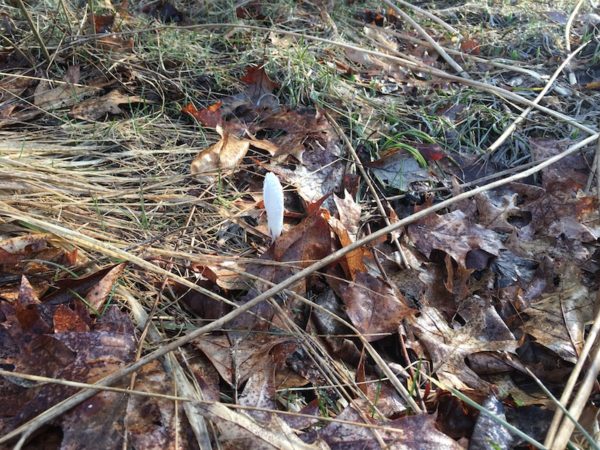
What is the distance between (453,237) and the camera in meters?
1.99

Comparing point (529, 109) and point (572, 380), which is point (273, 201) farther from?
point (529, 109)

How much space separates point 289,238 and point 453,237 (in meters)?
0.70

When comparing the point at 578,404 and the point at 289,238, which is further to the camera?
the point at 289,238

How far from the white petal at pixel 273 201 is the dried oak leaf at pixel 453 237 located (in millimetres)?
565

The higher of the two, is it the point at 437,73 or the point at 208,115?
the point at 437,73

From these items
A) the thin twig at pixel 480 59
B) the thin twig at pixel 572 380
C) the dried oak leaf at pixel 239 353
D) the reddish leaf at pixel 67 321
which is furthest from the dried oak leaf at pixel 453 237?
the thin twig at pixel 480 59

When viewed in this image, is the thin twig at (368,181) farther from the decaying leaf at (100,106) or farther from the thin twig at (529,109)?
the decaying leaf at (100,106)

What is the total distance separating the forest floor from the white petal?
79 mm

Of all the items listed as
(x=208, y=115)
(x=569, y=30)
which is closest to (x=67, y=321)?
(x=208, y=115)

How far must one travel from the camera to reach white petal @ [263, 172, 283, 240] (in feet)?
5.52

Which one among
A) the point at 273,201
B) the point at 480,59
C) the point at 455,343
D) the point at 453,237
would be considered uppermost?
the point at 480,59

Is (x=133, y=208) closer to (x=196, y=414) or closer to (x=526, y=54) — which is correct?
(x=196, y=414)

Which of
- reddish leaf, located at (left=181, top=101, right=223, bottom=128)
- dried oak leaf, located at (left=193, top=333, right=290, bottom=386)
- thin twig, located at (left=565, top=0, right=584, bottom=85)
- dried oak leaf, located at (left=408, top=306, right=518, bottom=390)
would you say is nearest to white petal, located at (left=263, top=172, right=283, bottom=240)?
dried oak leaf, located at (left=193, top=333, right=290, bottom=386)

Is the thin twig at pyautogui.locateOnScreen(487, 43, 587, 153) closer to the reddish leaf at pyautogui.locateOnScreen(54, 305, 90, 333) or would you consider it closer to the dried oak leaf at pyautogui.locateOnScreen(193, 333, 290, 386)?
the dried oak leaf at pyautogui.locateOnScreen(193, 333, 290, 386)
